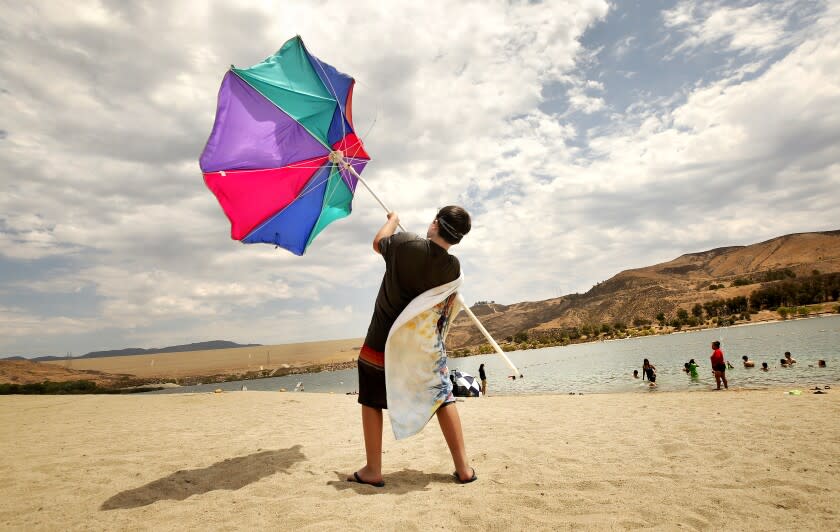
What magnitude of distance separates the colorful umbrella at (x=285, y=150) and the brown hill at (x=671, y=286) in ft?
252

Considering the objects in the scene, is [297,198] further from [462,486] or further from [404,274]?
[462,486]

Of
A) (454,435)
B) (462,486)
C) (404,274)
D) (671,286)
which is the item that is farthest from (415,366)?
(671,286)

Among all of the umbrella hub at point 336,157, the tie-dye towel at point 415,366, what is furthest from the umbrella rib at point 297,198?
the tie-dye towel at point 415,366

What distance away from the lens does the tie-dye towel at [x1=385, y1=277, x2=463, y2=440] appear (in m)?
3.68

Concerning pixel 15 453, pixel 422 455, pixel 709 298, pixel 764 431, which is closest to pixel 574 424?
pixel 764 431

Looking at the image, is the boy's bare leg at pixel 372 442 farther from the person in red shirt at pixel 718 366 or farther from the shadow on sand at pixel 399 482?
the person in red shirt at pixel 718 366

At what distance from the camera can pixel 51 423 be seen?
8.62 meters

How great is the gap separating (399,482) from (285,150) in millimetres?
3889

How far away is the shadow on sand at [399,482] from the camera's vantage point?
3.71 meters

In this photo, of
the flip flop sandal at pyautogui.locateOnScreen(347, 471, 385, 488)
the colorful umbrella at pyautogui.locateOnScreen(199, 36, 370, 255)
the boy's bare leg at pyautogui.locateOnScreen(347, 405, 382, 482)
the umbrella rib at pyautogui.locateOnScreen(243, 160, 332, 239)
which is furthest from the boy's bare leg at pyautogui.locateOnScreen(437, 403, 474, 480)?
the umbrella rib at pyautogui.locateOnScreen(243, 160, 332, 239)

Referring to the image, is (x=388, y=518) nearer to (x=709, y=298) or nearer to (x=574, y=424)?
(x=574, y=424)

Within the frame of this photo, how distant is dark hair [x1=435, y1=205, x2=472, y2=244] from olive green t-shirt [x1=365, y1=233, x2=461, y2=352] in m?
0.15

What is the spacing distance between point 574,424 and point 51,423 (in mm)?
10494

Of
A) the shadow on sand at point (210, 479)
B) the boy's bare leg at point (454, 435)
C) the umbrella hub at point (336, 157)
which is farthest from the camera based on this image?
the umbrella hub at point (336, 157)
